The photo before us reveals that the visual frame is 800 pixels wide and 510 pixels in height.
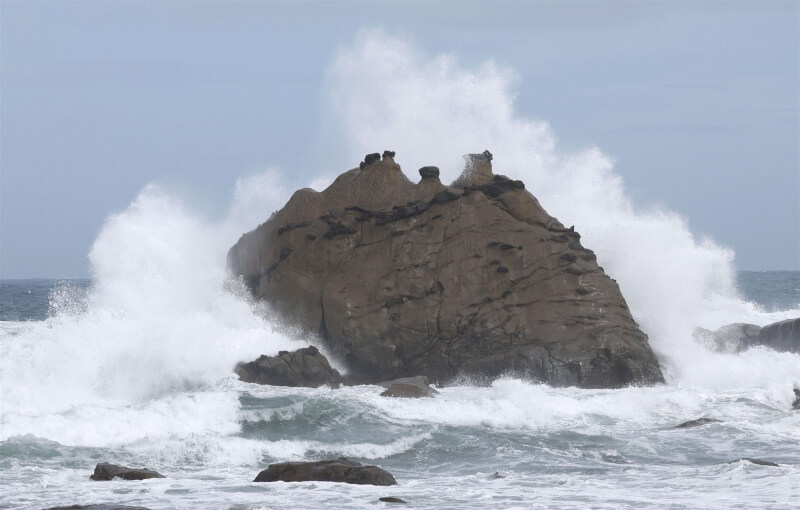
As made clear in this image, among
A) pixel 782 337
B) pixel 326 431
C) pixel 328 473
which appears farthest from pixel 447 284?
pixel 782 337

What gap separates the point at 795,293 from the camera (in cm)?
6150

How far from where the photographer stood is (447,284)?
67.3 ft

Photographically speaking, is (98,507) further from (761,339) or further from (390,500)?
(761,339)

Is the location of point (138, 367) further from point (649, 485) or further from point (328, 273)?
point (649, 485)

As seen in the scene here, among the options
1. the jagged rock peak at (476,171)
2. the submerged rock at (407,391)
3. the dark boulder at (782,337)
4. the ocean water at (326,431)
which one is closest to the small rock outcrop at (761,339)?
the dark boulder at (782,337)

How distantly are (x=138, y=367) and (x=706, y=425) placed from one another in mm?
10336

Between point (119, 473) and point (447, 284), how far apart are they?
9025 millimetres

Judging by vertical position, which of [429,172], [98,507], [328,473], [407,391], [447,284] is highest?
[429,172]

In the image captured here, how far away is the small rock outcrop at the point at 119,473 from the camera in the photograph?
42.2 feet

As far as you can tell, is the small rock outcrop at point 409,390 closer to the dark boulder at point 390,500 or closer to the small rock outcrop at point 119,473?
the small rock outcrop at point 119,473

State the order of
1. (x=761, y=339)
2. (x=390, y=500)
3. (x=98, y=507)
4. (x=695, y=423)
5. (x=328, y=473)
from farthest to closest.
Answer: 1. (x=761, y=339)
2. (x=695, y=423)
3. (x=328, y=473)
4. (x=390, y=500)
5. (x=98, y=507)

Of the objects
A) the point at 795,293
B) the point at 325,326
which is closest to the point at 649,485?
the point at 325,326

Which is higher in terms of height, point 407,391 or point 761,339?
point 761,339

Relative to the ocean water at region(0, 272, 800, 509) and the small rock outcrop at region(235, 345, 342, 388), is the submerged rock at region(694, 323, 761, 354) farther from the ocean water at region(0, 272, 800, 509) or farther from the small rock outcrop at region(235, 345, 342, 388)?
the small rock outcrop at region(235, 345, 342, 388)
